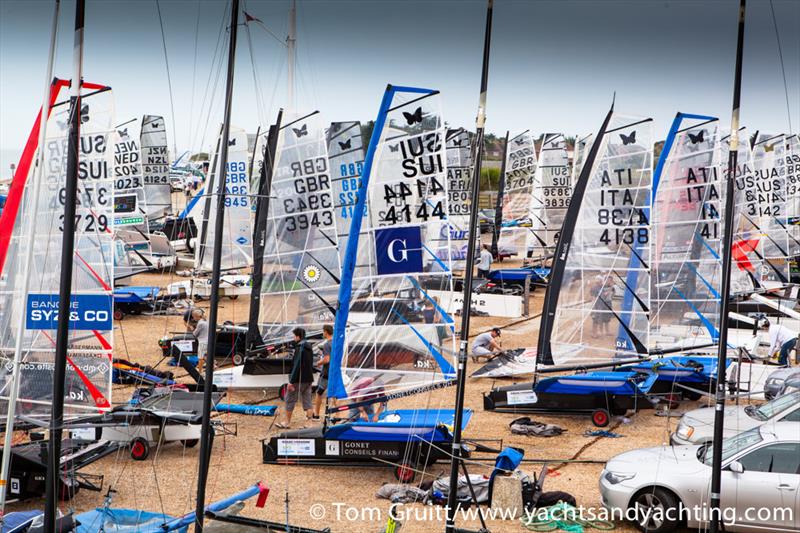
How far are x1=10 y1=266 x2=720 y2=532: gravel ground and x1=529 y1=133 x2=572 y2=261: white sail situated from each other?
15.4 m

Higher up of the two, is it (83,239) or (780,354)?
(83,239)

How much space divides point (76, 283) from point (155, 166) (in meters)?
21.5

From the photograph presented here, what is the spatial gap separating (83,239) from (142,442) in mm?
2549

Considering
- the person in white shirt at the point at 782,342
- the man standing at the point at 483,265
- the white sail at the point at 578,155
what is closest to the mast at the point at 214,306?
the person in white shirt at the point at 782,342

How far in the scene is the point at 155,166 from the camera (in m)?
31.3

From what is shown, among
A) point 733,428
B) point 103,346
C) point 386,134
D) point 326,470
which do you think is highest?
point 386,134

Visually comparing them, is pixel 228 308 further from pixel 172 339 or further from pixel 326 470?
pixel 326 470

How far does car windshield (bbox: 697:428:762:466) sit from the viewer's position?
358 inches

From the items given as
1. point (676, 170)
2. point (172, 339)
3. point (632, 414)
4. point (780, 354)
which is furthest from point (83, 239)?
point (780, 354)

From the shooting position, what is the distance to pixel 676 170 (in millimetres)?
15156

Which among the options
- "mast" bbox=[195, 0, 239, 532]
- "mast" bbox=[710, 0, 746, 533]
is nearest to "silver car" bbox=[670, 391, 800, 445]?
"mast" bbox=[710, 0, 746, 533]

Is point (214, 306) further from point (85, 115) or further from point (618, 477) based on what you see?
point (85, 115)

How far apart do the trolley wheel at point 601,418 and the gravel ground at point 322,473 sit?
13 centimetres

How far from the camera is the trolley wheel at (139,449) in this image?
11203 mm
